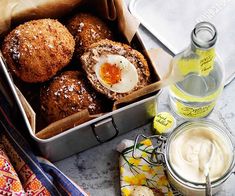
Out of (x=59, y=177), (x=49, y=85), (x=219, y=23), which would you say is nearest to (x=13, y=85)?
(x=49, y=85)

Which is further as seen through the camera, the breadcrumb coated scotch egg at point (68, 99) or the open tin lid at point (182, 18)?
the open tin lid at point (182, 18)

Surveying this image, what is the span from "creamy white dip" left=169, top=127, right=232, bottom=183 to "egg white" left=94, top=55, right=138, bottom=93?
0.13 meters

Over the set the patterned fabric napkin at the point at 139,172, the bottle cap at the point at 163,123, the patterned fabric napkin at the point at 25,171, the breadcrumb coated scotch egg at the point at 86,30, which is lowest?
the patterned fabric napkin at the point at 139,172

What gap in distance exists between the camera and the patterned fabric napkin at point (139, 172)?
1.18 meters

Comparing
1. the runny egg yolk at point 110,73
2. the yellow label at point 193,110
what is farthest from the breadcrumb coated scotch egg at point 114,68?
the yellow label at point 193,110

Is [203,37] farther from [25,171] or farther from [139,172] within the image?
[25,171]

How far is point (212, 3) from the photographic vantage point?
4.37 ft

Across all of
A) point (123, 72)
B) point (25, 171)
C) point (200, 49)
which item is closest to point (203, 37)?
point (200, 49)

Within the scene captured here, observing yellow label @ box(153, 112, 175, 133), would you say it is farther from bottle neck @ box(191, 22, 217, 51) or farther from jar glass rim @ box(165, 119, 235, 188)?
bottle neck @ box(191, 22, 217, 51)

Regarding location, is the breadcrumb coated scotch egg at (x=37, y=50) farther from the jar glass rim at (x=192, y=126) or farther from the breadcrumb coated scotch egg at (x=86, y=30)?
the jar glass rim at (x=192, y=126)

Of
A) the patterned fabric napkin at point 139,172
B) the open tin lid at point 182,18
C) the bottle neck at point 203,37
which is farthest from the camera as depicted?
the open tin lid at point 182,18

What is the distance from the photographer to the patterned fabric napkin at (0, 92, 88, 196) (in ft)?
3.69

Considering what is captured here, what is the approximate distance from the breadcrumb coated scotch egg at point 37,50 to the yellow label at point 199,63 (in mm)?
206

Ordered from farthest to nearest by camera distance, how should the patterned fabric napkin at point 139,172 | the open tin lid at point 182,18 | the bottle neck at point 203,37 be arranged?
1. the open tin lid at point 182,18
2. the patterned fabric napkin at point 139,172
3. the bottle neck at point 203,37
